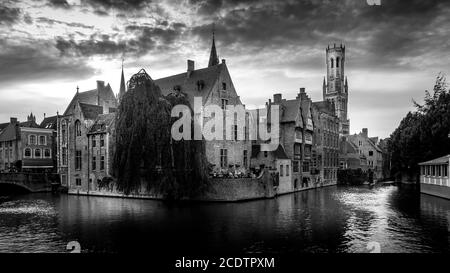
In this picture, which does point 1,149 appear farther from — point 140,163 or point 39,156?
point 140,163

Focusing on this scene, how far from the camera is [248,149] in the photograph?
45.9 metres

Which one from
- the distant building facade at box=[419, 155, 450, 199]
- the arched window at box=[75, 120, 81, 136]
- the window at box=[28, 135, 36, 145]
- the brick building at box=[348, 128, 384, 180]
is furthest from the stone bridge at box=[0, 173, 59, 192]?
the brick building at box=[348, 128, 384, 180]

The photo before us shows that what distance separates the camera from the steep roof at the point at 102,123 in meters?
43.5

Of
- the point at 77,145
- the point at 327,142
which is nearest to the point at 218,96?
the point at 77,145

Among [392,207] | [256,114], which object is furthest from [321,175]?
[392,207]

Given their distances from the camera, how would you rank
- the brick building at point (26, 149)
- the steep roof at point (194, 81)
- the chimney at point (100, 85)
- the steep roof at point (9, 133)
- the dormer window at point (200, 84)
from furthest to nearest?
1. the chimney at point (100, 85)
2. the steep roof at point (9, 133)
3. the brick building at point (26, 149)
4. the dormer window at point (200, 84)
5. the steep roof at point (194, 81)

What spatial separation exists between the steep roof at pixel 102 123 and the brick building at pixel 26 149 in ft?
56.4

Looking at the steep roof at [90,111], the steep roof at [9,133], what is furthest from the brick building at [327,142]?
the steep roof at [9,133]

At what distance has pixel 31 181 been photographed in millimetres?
49250

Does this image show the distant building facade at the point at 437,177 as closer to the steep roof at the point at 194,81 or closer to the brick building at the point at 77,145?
the steep roof at the point at 194,81

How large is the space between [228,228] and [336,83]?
378ft

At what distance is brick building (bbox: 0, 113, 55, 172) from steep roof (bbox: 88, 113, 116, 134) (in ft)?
56.4
